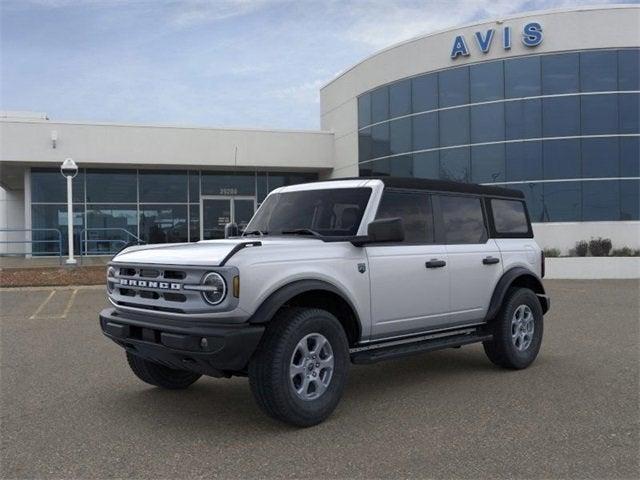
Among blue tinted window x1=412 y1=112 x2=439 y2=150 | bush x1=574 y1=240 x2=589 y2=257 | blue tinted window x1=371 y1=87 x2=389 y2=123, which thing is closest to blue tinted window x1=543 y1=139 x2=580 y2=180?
bush x1=574 y1=240 x2=589 y2=257

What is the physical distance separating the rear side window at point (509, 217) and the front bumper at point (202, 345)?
3.51m

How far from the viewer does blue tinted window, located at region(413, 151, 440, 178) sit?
22.9 metres

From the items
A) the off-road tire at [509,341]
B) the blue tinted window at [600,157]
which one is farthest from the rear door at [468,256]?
the blue tinted window at [600,157]

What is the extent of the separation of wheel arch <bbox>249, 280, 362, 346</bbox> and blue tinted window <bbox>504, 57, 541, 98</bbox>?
59.7 ft

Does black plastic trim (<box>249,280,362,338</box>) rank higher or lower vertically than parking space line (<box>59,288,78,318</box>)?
higher

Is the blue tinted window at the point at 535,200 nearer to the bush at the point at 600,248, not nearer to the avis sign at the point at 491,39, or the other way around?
the bush at the point at 600,248

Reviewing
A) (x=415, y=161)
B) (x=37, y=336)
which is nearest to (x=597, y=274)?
(x=415, y=161)

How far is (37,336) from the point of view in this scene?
887 cm

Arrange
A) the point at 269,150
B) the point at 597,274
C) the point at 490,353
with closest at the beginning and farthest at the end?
the point at 490,353
the point at 597,274
the point at 269,150

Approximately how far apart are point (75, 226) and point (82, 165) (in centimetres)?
244

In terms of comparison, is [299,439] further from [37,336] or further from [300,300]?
[37,336]

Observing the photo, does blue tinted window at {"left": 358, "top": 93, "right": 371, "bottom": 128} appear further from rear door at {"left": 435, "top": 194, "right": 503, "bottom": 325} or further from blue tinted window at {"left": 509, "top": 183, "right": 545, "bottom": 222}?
rear door at {"left": 435, "top": 194, "right": 503, "bottom": 325}

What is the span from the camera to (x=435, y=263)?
5812mm

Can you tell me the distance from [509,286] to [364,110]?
1997 centimetres
